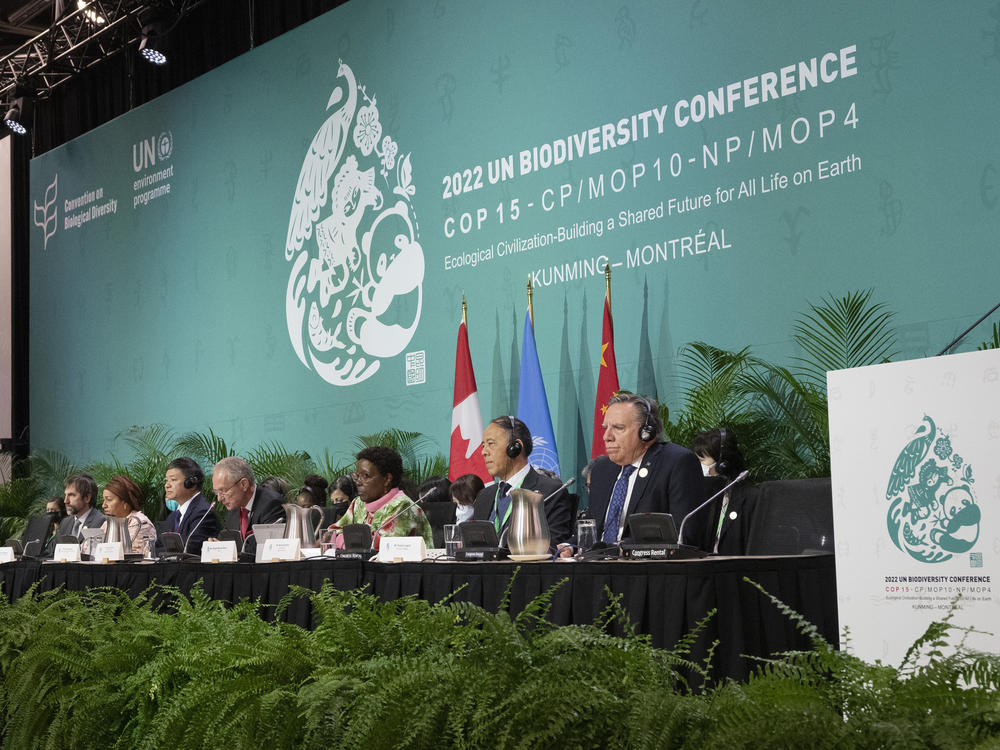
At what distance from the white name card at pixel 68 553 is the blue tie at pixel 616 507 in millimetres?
2122

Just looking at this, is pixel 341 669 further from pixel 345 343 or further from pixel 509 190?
pixel 345 343

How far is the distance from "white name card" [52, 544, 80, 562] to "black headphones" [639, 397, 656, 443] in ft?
7.58

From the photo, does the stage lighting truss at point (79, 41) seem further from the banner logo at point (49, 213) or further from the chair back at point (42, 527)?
the chair back at point (42, 527)

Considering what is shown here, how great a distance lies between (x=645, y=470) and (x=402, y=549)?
0.86m

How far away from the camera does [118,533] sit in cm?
472

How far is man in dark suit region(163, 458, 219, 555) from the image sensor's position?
5.36 meters

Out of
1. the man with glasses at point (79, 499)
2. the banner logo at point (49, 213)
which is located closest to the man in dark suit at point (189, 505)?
the man with glasses at point (79, 499)

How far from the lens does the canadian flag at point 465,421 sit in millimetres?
6719

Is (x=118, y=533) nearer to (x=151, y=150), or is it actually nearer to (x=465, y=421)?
(x=465, y=421)

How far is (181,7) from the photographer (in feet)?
29.9

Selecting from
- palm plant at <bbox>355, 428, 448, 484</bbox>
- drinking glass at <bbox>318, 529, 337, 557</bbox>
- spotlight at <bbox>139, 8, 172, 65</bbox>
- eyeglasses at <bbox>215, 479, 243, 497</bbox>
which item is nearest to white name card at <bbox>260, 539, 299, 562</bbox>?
drinking glass at <bbox>318, 529, 337, 557</bbox>

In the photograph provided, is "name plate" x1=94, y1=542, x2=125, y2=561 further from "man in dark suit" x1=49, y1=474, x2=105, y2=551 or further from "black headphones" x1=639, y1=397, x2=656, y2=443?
"man in dark suit" x1=49, y1=474, x2=105, y2=551

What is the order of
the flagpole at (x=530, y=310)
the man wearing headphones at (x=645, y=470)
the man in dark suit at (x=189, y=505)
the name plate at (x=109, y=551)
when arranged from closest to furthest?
the man wearing headphones at (x=645, y=470), the name plate at (x=109, y=551), the man in dark suit at (x=189, y=505), the flagpole at (x=530, y=310)

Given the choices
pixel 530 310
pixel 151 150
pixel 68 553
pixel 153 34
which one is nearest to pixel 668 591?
pixel 68 553
